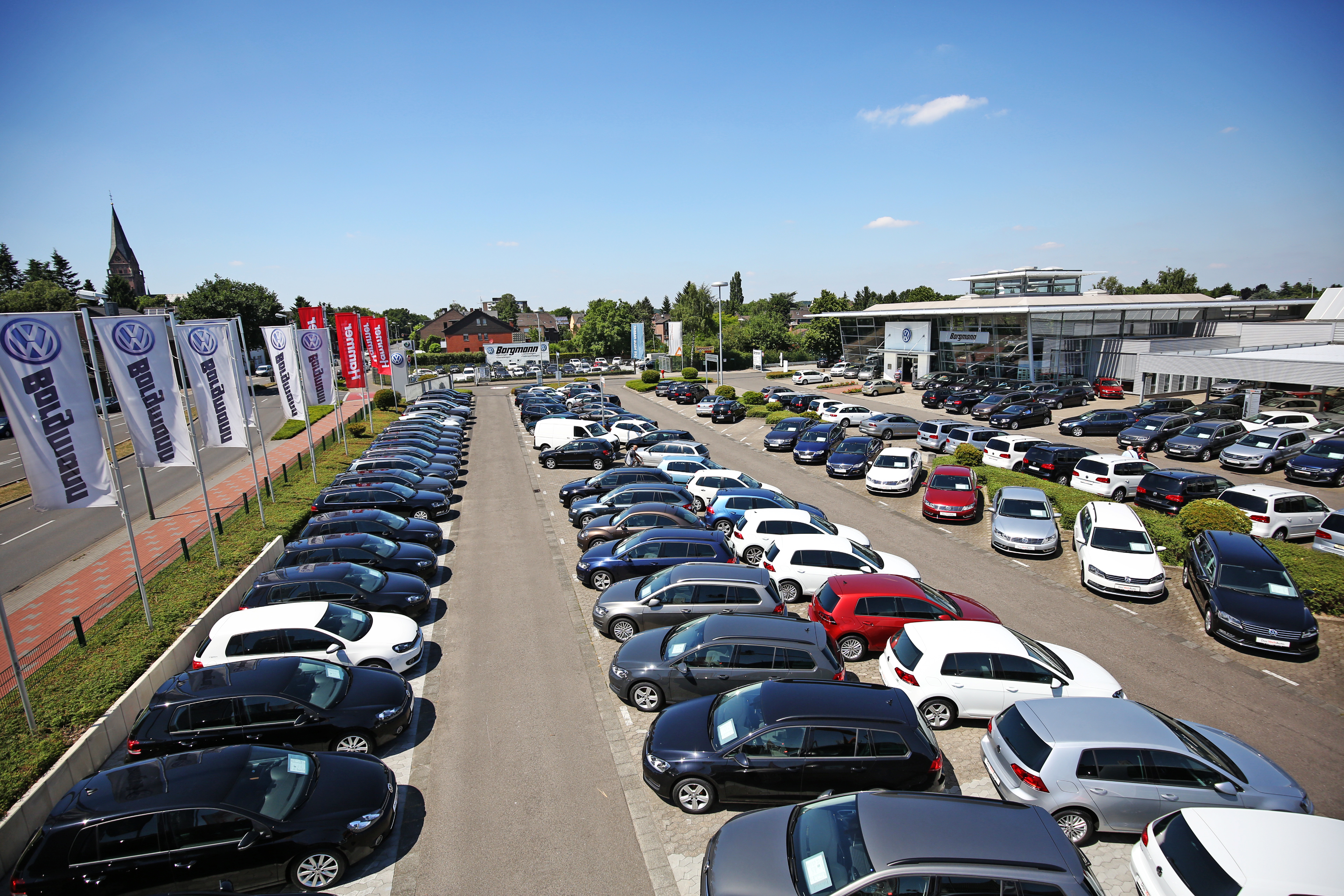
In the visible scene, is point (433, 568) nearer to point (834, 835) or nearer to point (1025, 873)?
point (834, 835)

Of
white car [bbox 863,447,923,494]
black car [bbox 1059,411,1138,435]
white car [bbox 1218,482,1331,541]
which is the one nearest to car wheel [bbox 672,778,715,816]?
white car [bbox 863,447,923,494]

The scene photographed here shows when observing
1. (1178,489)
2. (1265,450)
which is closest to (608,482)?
(1178,489)

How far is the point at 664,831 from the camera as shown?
7.49 m

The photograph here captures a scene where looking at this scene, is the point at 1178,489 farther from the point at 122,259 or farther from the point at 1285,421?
the point at 122,259

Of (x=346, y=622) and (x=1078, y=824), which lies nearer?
(x=1078, y=824)

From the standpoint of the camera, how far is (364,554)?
14023 millimetres

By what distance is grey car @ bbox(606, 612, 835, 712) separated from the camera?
920cm

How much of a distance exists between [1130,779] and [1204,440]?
81.6ft

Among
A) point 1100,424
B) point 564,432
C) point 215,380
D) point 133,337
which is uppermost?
point 133,337

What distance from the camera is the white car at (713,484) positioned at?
19.5m

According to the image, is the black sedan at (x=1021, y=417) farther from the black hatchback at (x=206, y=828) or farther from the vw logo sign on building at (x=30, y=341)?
the vw logo sign on building at (x=30, y=341)

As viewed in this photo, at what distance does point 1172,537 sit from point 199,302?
77.9 meters

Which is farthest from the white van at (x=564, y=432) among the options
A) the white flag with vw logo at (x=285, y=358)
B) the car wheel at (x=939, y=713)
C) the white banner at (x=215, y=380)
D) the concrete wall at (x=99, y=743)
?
the car wheel at (x=939, y=713)

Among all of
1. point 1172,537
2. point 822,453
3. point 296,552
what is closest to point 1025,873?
point 296,552
